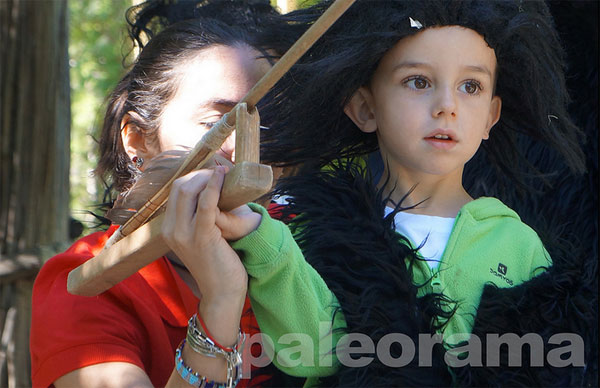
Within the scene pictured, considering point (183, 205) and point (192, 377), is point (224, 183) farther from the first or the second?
point (192, 377)

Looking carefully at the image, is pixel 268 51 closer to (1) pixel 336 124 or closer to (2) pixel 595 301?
(1) pixel 336 124

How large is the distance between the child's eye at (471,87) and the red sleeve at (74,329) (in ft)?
2.14

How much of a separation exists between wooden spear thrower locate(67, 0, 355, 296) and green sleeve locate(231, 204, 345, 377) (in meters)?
0.11

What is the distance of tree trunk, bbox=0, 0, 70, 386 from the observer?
224 centimetres

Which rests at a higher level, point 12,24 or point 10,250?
point 12,24

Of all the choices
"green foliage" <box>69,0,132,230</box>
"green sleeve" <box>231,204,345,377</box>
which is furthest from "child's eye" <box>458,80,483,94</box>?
"green foliage" <box>69,0,132,230</box>

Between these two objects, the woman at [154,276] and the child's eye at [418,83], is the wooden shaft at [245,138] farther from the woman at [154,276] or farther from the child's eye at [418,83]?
the child's eye at [418,83]

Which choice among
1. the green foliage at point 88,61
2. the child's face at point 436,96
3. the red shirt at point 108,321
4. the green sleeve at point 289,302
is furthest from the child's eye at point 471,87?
the green foliage at point 88,61

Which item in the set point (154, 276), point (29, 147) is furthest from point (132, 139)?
point (29, 147)

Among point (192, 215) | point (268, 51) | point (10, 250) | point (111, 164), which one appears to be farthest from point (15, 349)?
point (192, 215)

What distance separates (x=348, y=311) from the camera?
4.34ft

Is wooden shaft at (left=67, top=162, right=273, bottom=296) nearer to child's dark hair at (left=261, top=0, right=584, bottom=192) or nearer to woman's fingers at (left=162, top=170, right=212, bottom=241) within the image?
woman's fingers at (left=162, top=170, right=212, bottom=241)

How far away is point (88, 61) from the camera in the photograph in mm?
5902

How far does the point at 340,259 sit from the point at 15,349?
1.17m
